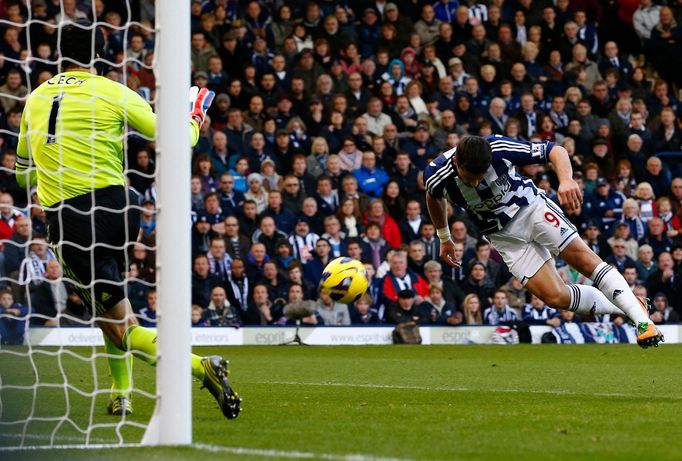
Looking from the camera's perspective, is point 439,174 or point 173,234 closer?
point 173,234

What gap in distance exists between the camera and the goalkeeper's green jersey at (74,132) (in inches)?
299

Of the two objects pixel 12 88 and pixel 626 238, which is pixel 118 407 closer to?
pixel 12 88

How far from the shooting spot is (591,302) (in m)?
10.2

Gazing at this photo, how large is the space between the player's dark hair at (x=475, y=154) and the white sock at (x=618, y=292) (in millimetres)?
1393

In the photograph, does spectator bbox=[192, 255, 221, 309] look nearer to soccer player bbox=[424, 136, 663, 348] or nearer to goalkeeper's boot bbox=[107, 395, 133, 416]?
soccer player bbox=[424, 136, 663, 348]

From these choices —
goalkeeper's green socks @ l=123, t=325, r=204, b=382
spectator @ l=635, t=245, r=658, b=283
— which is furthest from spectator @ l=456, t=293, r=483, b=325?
goalkeeper's green socks @ l=123, t=325, r=204, b=382

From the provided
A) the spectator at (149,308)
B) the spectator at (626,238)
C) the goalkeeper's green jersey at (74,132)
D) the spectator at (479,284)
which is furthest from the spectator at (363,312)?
the goalkeeper's green jersey at (74,132)

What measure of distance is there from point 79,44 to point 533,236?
14.3ft

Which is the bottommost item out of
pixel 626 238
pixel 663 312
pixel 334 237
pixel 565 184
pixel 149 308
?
pixel 663 312

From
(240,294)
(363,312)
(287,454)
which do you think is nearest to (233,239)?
(240,294)

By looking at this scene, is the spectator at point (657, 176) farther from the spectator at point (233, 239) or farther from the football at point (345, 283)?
the football at point (345, 283)

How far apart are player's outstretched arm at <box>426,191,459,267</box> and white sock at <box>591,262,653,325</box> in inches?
46.0

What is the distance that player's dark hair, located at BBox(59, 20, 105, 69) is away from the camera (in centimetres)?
750

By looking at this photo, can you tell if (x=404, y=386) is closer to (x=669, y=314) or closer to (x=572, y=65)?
(x=669, y=314)
